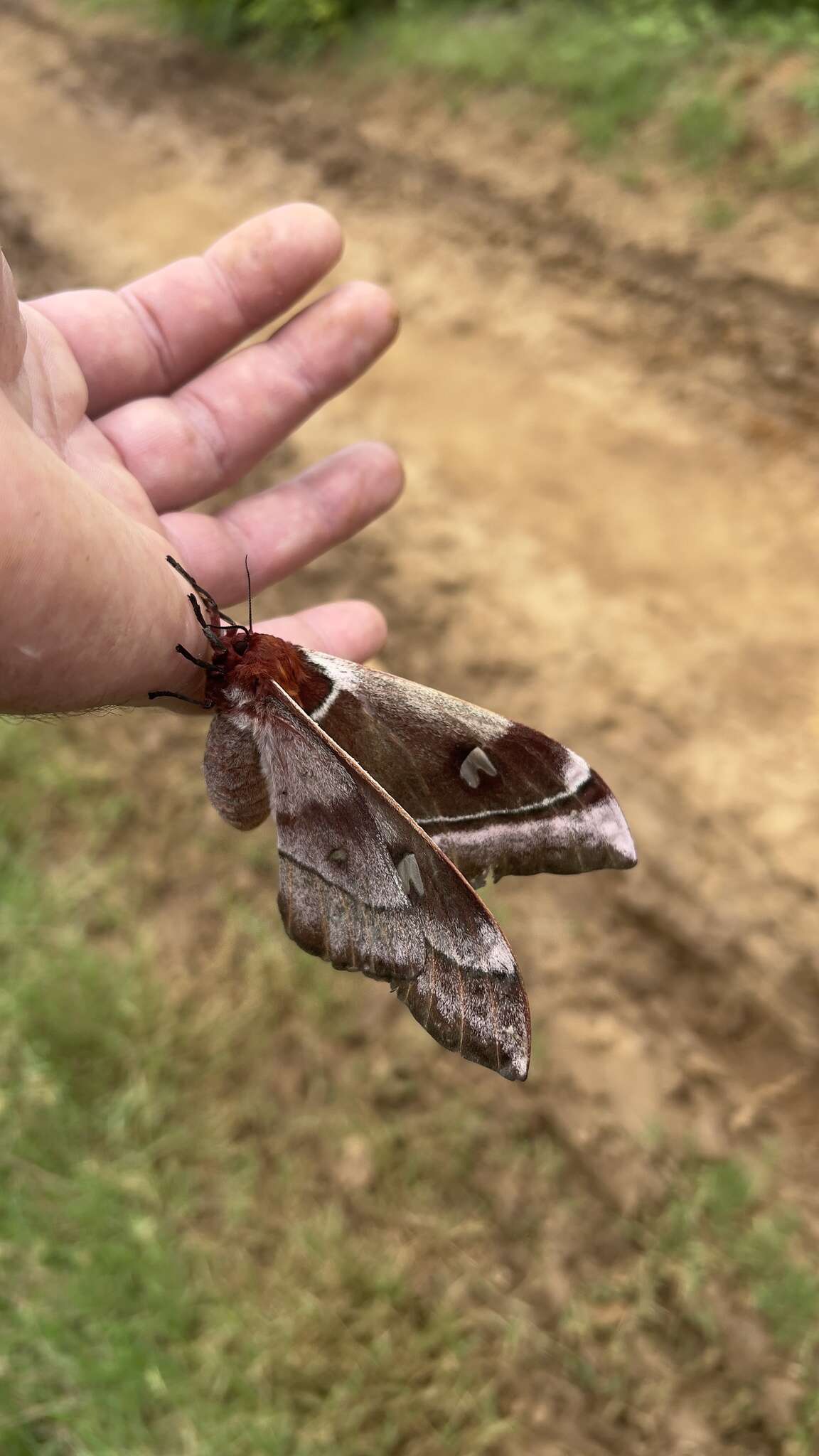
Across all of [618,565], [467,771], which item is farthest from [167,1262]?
[618,565]

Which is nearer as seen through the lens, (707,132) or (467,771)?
(467,771)

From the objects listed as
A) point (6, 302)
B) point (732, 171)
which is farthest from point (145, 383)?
point (732, 171)

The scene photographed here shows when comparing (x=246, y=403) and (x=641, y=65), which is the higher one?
(x=641, y=65)

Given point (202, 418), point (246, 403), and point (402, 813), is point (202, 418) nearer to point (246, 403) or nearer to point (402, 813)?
point (246, 403)

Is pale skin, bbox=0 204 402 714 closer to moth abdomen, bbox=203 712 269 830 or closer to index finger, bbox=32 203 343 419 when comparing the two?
index finger, bbox=32 203 343 419

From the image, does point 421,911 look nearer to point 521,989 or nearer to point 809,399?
point 521,989

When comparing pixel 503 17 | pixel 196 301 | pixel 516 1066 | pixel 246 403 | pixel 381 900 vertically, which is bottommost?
pixel 516 1066
